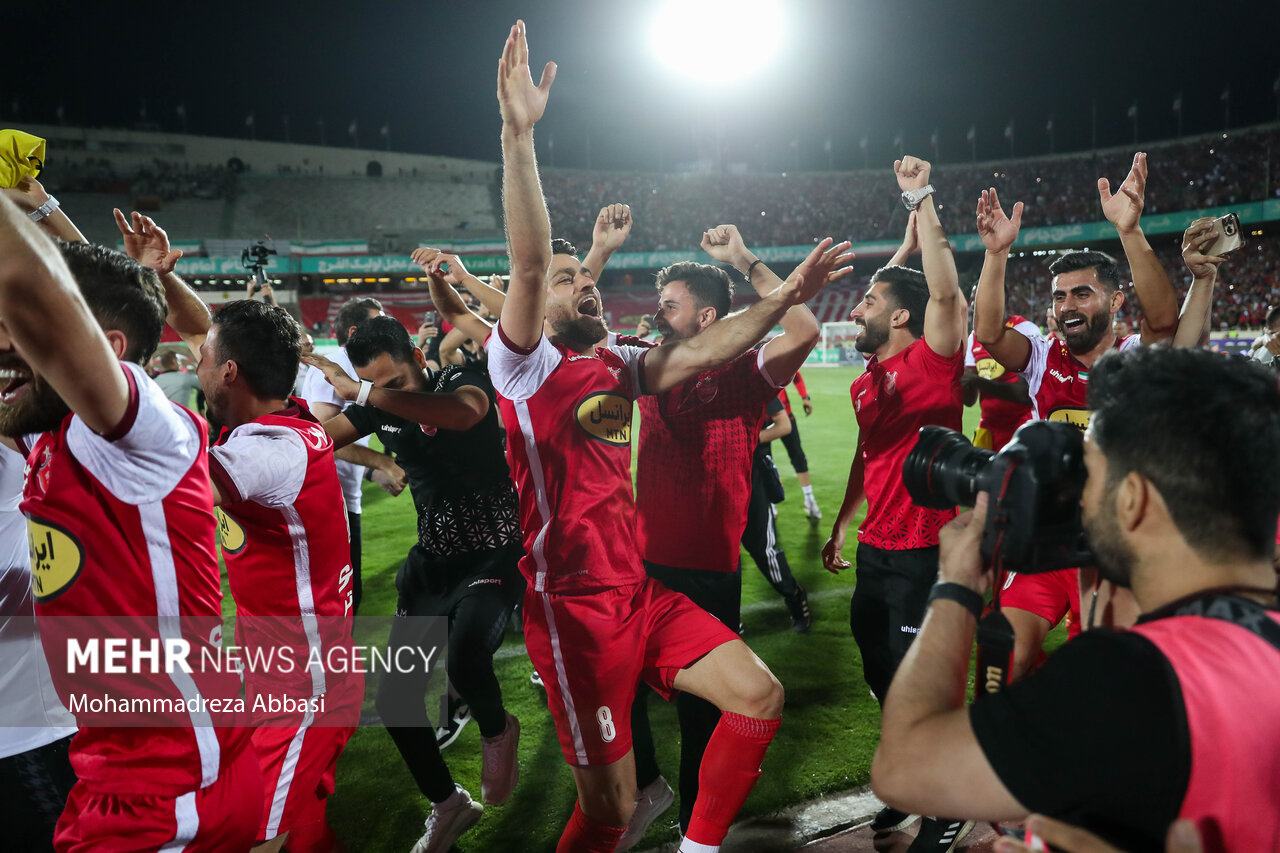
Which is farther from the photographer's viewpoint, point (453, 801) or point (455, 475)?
point (455, 475)

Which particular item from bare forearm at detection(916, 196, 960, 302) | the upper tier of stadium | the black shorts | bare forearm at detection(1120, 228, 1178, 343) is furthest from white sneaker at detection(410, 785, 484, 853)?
the upper tier of stadium

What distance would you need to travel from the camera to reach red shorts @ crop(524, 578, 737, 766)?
288 centimetres

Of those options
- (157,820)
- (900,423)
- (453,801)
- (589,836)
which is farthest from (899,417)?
(157,820)

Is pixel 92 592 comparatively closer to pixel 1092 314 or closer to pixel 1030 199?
pixel 1092 314

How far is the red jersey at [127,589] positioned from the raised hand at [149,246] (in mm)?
1580

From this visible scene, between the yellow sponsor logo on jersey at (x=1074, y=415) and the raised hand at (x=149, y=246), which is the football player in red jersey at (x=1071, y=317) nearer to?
the yellow sponsor logo on jersey at (x=1074, y=415)

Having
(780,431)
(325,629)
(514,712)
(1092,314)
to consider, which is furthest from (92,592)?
(780,431)

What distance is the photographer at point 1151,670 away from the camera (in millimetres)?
1204

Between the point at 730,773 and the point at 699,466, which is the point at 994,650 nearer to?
the point at 730,773

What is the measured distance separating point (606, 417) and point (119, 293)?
5.43ft

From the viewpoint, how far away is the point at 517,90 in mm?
2490

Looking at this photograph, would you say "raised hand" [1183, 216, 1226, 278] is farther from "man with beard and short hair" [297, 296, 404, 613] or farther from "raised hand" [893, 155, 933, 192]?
"man with beard and short hair" [297, 296, 404, 613]

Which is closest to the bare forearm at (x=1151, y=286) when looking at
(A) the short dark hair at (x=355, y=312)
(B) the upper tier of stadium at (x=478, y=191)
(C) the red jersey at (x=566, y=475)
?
(C) the red jersey at (x=566, y=475)

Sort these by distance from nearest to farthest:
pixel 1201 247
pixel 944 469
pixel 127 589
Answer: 1. pixel 944 469
2. pixel 127 589
3. pixel 1201 247
